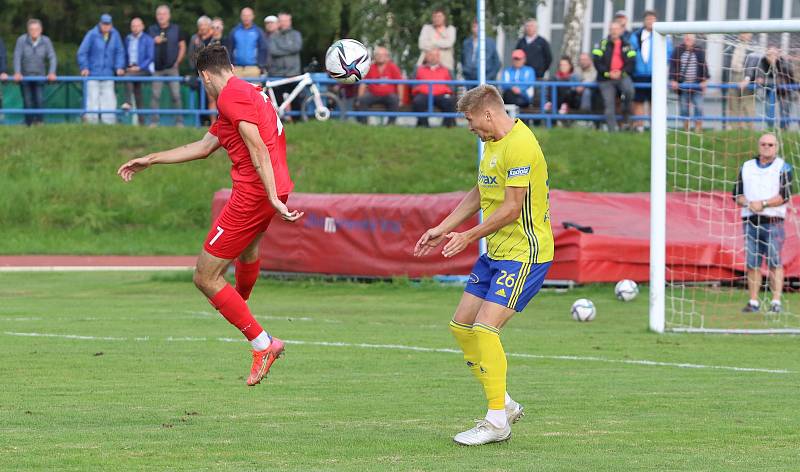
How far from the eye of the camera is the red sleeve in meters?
9.45

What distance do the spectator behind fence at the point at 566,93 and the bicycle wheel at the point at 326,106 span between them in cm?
428

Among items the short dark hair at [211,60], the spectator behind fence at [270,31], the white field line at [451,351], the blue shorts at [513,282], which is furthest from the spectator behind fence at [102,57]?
the blue shorts at [513,282]

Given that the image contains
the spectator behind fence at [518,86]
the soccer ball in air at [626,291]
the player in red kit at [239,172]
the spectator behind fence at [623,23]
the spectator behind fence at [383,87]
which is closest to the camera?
the player in red kit at [239,172]

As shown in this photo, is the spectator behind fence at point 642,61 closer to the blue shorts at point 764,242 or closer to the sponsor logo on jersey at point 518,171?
the blue shorts at point 764,242

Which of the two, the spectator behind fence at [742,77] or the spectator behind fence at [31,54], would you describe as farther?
the spectator behind fence at [31,54]

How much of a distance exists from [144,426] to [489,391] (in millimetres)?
2090

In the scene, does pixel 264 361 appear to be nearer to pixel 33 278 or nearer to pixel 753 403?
pixel 753 403

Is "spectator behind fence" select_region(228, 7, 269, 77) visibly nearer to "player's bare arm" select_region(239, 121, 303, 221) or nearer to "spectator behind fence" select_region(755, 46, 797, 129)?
"spectator behind fence" select_region(755, 46, 797, 129)

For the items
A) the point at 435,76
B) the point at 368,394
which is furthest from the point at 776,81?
the point at 368,394

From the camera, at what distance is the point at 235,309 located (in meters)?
9.82

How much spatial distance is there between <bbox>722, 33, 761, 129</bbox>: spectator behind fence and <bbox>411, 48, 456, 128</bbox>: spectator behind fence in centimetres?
530

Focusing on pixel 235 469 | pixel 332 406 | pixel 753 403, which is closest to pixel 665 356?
pixel 753 403

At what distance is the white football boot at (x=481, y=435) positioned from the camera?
8.00 m

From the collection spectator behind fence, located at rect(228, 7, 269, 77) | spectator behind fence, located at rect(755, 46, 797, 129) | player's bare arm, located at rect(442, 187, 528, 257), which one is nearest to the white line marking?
player's bare arm, located at rect(442, 187, 528, 257)
